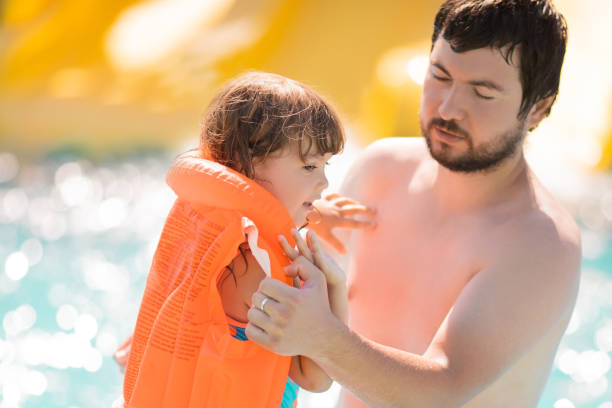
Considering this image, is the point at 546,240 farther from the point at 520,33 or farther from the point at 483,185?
the point at 520,33

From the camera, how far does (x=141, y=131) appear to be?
23.7 ft

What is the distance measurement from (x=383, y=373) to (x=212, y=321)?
0.45 m

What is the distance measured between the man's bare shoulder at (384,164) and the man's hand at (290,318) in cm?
104

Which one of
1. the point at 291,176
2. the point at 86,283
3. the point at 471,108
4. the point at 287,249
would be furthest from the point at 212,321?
the point at 86,283

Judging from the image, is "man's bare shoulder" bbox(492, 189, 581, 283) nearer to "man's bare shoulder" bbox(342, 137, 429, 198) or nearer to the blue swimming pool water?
"man's bare shoulder" bbox(342, 137, 429, 198)

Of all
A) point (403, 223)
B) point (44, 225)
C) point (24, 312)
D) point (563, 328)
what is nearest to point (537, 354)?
point (563, 328)

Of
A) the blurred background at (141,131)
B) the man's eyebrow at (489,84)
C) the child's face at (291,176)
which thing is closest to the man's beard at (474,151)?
the man's eyebrow at (489,84)

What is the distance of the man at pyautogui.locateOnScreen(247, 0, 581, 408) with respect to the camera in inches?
77.2

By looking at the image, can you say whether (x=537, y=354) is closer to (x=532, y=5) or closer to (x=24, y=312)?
(x=532, y=5)

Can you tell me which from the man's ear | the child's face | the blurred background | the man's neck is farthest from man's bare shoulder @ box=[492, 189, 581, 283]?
the blurred background

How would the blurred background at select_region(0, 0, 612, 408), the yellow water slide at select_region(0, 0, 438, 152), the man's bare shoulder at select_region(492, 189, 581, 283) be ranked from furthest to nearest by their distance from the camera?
the yellow water slide at select_region(0, 0, 438, 152) < the blurred background at select_region(0, 0, 612, 408) < the man's bare shoulder at select_region(492, 189, 581, 283)

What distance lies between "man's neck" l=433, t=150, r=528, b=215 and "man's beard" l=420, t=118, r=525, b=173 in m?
0.03

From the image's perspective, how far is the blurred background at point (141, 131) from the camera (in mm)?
4746

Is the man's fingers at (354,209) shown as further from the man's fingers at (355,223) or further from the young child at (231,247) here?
the young child at (231,247)
